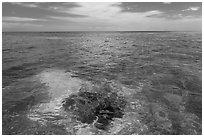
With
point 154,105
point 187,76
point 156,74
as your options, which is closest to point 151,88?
point 154,105

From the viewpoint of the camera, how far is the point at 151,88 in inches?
481

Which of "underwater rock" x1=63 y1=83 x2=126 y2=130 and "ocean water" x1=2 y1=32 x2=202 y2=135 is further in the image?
"underwater rock" x1=63 y1=83 x2=126 y2=130

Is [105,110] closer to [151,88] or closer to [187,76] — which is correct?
[151,88]

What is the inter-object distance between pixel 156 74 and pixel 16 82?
447 inches

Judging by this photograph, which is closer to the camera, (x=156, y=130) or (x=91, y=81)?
(x=156, y=130)

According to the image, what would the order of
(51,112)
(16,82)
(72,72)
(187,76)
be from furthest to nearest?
(72,72) → (187,76) → (16,82) → (51,112)

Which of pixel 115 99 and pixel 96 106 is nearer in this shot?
pixel 96 106

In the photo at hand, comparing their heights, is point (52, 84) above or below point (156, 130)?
above

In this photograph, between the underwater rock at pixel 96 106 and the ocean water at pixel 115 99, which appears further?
the underwater rock at pixel 96 106

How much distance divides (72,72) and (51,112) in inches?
309

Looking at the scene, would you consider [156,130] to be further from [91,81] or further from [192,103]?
[91,81]

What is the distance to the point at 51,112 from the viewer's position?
8.92 metres

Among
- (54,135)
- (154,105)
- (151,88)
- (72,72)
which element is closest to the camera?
(54,135)

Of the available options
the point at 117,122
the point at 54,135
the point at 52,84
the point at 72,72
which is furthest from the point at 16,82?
the point at 117,122
